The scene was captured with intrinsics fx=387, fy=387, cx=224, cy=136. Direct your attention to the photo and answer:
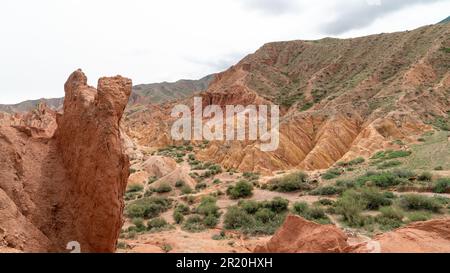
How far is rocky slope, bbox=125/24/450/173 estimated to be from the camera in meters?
35.3

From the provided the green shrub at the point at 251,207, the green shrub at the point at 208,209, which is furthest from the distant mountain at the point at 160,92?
the green shrub at the point at 251,207

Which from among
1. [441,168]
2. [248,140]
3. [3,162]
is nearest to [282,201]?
[441,168]

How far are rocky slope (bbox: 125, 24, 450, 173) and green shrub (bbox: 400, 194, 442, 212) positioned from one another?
50.0ft

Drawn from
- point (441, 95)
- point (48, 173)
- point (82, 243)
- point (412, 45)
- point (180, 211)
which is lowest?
point (180, 211)

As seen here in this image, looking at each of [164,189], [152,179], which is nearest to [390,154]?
[164,189]

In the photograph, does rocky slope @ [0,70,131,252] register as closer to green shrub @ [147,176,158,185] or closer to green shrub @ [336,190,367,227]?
green shrub @ [336,190,367,227]

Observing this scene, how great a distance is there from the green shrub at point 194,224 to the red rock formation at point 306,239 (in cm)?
649

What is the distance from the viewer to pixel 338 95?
51594 millimetres

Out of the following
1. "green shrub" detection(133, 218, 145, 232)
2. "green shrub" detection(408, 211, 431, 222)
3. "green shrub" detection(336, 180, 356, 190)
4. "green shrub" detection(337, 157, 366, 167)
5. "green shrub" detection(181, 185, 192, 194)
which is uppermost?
"green shrub" detection(337, 157, 366, 167)

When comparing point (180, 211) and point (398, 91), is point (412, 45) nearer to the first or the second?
point (398, 91)

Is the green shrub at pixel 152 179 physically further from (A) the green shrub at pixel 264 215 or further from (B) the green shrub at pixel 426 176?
(B) the green shrub at pixel 426 176

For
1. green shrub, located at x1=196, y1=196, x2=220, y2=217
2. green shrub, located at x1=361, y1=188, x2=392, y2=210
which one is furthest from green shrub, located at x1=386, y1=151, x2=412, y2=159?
green shrub, located at x1=196, y1=196, x2=220, y2=217

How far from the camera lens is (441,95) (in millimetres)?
40406

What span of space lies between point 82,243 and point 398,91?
4152 cm
